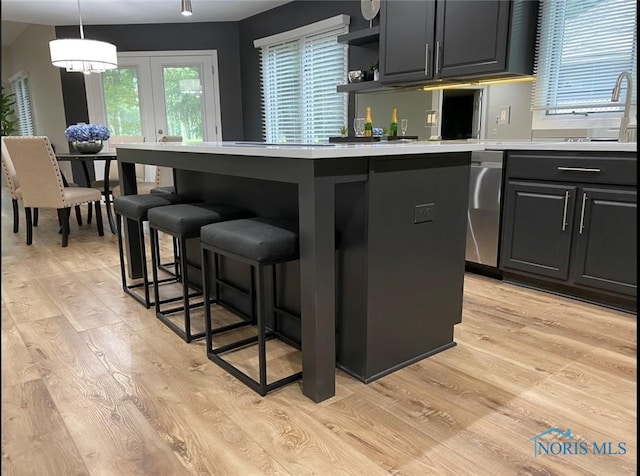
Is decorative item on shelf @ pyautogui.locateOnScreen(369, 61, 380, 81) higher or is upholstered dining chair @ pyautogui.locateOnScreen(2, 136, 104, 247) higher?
decorative item on shelf @ pyautogui.locateOnScreen(369, 61, 380, 81)

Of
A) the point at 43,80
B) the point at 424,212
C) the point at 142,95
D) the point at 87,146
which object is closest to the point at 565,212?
the point at 424,212

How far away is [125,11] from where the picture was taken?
18.8 ft

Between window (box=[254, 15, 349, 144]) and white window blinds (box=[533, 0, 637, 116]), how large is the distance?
2.07 metres

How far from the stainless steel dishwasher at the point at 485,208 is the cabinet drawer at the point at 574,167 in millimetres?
110

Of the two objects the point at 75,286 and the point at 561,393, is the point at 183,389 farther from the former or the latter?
the point at 75,286

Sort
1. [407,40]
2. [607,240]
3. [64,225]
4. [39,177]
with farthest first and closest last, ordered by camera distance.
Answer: [64,225] → [39,177] → [407,40] → [607,240]

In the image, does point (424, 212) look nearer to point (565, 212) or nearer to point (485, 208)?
point (565, 212)

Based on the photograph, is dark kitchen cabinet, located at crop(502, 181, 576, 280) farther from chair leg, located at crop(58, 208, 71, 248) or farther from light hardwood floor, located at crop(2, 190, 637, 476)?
chair leg, located at crop(58, 208, 71, 248)

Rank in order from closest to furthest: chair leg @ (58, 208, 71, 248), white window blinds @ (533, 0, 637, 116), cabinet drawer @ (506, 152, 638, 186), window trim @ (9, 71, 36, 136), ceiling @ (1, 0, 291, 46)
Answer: cabinet drawer @ (506, 152, 638, 186) → white window blinds @ (533, 0, 637, 116) → chair leg @ (58, 208, 71, 248) → ceiling @ (1, 0, 291, 46) → window trim @ (9, 71, 36, 136)

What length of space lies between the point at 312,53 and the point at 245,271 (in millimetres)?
3609

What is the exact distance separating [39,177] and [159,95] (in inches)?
115

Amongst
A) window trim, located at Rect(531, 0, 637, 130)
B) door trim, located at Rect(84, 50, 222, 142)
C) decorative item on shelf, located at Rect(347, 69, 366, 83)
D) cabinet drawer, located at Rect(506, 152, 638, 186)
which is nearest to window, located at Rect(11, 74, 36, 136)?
door trim, located at Rect(84, 50, 222, 142)

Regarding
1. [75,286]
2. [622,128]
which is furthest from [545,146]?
[75,286]

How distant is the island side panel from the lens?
181 centimetres
